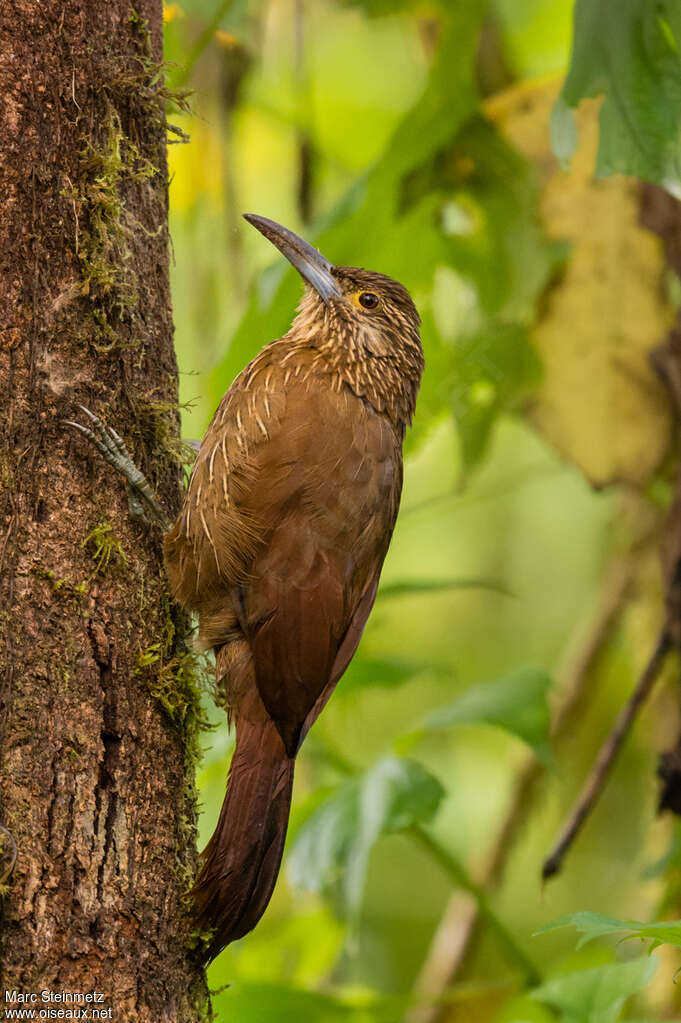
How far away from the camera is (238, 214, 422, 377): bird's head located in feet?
9.34

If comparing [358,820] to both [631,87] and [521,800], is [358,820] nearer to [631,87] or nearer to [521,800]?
[521,800]

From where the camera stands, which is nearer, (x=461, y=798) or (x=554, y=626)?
(x=461, y=798)

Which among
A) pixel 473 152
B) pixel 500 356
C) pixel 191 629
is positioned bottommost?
pixel 191 629

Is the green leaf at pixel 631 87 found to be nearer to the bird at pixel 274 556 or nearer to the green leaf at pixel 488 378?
the bird at pixel 274 556

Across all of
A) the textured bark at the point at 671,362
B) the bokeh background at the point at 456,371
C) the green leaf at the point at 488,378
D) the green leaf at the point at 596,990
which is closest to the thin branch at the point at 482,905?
the bokeh background at the point at 456,371

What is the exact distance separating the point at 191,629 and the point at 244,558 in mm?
189

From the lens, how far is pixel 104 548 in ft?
6.31

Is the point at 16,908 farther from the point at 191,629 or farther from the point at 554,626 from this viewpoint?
the point at 554,626

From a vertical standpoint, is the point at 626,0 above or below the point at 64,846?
above

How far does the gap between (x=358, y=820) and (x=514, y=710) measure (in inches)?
17.9

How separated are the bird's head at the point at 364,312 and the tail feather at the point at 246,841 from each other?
107 centimetres

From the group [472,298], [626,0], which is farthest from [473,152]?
[626,0]

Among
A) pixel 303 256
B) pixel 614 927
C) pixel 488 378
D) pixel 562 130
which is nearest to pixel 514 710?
pixel 488 378

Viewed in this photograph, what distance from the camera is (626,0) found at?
7.48 ft
